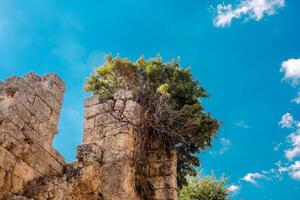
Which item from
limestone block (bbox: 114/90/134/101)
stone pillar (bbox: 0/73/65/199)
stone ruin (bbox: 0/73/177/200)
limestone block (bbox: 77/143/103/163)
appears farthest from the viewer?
limestone block (bbox: 114/90/134/101)

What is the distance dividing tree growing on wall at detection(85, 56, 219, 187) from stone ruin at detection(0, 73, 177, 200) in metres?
0.41

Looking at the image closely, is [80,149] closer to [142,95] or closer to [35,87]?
[35,87]

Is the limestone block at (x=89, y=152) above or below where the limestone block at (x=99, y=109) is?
below

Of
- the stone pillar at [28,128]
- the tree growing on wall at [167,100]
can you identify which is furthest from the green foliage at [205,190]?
the stone pillar at [28,128]

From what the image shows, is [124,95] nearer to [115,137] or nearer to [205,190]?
[115,137]

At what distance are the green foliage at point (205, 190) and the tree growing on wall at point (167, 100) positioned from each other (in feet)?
26.3

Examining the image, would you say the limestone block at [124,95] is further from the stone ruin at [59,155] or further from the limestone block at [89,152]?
the limestone block at [89,152]

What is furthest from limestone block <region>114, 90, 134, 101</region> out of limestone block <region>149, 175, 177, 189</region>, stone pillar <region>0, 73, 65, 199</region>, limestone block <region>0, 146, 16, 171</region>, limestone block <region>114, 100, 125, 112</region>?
limestone block <region>0, 146, 16, 171</region>

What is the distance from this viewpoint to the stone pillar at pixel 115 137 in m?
Result: 8.07

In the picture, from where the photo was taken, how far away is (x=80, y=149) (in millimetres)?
7754

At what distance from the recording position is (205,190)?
61.7 ft

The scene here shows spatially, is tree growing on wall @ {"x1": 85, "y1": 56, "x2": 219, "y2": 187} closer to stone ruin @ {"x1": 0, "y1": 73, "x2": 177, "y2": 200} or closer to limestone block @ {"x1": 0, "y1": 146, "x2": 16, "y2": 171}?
stone ruin @ {"x1": 0, "y1": 73, "x2": 177, "y2": 200}

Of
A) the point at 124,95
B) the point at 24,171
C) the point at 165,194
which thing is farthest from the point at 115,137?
the point at 24,171

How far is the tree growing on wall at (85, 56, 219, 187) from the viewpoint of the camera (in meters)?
9.80
